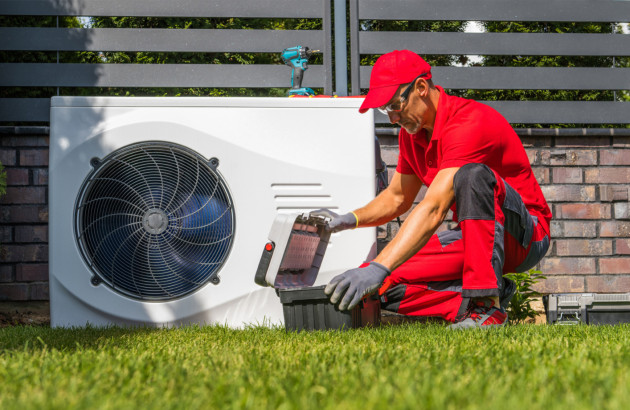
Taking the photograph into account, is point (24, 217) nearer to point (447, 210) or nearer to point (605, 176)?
point (447, 210)

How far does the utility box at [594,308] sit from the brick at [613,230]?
2.71 ft

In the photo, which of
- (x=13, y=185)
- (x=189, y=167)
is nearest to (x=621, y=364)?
(x=189, y=167)

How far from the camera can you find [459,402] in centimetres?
102

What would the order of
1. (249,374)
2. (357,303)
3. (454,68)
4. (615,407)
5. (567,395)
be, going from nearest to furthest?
(615,407), (567,395), (249,374), (357,303), (454,68)

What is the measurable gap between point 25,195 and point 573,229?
2.99m

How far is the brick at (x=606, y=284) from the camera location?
3676 mm

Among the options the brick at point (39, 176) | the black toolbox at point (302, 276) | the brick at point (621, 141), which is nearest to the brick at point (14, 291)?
the brick at point (39, 176)

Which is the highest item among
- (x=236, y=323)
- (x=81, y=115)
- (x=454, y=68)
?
(x=454, y=68)

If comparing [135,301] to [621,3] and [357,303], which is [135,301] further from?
[621,3]

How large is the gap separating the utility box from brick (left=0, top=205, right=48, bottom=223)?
2.60m

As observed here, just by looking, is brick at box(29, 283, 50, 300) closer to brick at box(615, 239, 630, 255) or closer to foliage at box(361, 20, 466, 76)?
foliage at box(361, 20, 466, 76)

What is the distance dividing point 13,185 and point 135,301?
4.50ft

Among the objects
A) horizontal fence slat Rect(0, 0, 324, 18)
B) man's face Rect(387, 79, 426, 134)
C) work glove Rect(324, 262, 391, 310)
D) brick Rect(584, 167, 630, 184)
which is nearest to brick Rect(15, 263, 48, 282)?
horizontal fence slat Rect(0, 0, 324, 18)

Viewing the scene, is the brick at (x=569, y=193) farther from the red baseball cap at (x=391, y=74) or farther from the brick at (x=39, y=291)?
the brick at (x=39, y=291)
